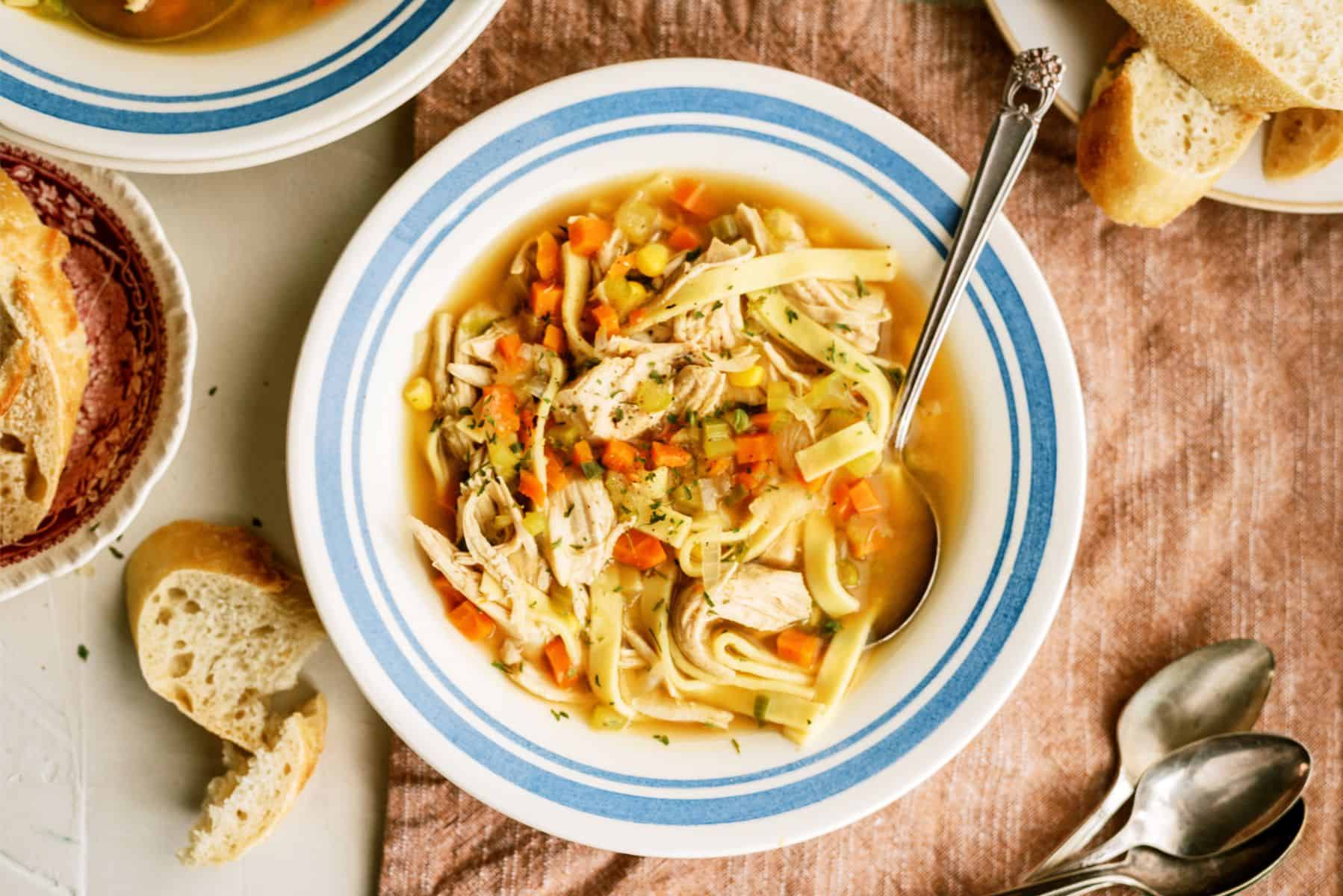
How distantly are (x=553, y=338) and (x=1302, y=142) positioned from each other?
2.21 metres

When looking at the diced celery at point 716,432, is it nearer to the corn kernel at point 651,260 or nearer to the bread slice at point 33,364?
the corn kernel at point 651,260

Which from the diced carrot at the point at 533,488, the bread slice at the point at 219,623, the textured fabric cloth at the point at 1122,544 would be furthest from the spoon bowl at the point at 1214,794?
the bread slice at the point at 219,623

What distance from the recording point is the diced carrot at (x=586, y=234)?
311 centimetres

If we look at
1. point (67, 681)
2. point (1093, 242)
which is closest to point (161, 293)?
point (67, 681)

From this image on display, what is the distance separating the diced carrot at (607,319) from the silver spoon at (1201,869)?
205 cm

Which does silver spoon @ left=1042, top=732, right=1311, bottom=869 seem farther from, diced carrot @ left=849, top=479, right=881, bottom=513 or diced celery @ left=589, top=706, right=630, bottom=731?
diced celery @ left=589, top=706, right=630, bottom=731

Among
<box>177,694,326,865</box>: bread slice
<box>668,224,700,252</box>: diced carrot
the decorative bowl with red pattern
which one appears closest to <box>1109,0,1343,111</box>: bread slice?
<box>668,224,700,252</box>: diced carrot

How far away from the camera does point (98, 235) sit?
3094 millimetres

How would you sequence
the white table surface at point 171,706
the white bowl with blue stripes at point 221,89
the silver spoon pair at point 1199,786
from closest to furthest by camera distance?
the white bowl with blue stripes at point 221,89, the white table surface at point 171,706, the silver spoon pair at point 1199,786

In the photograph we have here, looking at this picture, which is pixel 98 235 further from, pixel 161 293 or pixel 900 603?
pixel 900 603

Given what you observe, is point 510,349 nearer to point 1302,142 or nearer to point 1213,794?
point 1302,142

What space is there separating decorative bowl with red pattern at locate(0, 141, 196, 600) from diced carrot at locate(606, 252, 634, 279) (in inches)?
45.2

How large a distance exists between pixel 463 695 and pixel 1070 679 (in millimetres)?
1845

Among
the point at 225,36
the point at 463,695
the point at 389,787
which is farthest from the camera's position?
the point at 389,787
